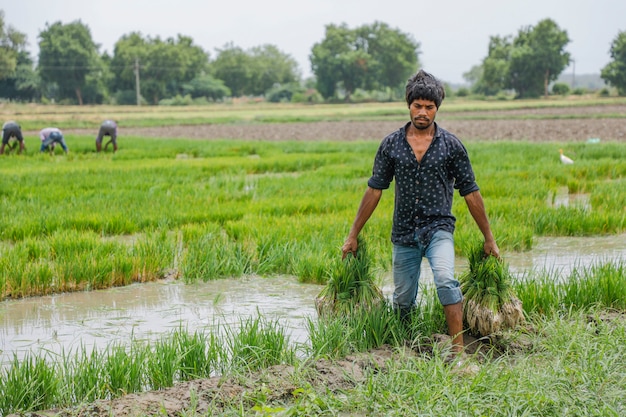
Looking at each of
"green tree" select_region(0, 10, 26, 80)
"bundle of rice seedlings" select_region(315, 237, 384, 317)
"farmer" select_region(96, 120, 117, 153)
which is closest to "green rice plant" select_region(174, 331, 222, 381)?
"bundle of rice seedlings" select_region(315, 237, 384, 317)

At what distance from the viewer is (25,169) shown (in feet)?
39.2

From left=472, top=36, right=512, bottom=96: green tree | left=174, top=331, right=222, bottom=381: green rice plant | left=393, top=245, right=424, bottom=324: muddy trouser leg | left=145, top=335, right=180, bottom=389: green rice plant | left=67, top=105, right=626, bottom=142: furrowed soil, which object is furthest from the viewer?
left=472, top=36, right=512, bottom=96: green tree

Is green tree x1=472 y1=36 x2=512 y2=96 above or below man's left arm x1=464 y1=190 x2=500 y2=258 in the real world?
above

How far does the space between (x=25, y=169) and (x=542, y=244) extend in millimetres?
8723

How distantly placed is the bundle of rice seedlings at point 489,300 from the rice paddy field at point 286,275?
8 centimetres

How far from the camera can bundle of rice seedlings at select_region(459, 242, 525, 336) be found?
11.6ft

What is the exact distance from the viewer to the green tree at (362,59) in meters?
69.5

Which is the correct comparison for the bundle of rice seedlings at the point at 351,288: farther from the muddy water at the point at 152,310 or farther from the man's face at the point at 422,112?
the man's face at the point at 422,112

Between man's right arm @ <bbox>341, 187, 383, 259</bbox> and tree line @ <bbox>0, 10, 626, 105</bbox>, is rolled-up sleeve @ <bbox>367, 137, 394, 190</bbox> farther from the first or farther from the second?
tree line @ <bbox>0, 10, 626, 105</bbox>

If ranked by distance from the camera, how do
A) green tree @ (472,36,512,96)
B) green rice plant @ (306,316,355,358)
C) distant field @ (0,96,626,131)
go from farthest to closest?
green tree @ (472,36,512,96) < distant field @ (0,96,626,131) < green rice plant @ (306,316,355,358)

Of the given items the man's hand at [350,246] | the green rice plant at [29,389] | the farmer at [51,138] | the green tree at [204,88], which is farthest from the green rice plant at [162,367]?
the green tree at [204,88]

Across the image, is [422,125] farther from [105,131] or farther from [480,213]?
[105,131]

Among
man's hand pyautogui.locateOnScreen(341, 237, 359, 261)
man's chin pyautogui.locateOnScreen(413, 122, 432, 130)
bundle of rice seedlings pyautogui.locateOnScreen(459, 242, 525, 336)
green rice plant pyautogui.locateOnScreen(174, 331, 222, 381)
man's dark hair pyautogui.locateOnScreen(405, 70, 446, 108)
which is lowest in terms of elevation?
green rice plant pyautogui.locateOnScreen(174, 331, 222, 381)

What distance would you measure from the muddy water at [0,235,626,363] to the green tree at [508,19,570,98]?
194ft
